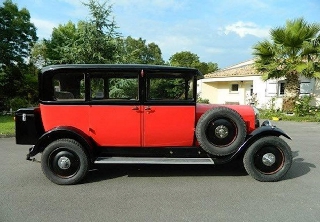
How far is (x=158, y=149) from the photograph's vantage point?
5.07 meters

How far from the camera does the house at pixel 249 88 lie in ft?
61.4

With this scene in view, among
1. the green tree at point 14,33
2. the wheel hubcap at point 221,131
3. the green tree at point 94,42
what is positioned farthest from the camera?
the green tree at point 14,33

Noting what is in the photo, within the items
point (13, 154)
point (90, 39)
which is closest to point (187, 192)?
point (13, 154)

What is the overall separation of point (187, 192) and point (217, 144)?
1074 millimetres

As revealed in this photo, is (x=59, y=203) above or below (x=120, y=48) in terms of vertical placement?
below

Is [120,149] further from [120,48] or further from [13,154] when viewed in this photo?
[120,48]

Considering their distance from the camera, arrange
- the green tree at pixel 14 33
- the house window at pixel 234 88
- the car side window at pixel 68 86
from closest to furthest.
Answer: the car side window at pixel 68 86 → the green tree at pixel 14 33 → the house window at pixel 234 88

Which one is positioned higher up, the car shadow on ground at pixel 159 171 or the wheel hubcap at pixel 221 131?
the wheel hubcap at pixel 221 131

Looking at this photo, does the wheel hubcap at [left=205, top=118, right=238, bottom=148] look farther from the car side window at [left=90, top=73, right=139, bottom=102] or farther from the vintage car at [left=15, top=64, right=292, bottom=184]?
the car side window at [left=90, top=73, right=139, bottom=102]

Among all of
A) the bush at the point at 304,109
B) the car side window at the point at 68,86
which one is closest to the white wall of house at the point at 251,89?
the bush at the point at 304,109

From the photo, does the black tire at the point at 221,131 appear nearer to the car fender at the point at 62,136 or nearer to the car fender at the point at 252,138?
the car fender at the point at 252,138

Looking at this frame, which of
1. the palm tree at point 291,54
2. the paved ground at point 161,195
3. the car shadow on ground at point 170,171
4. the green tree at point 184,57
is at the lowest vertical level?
the paved ground at point 161,195

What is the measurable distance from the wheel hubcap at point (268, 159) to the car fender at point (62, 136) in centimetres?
315

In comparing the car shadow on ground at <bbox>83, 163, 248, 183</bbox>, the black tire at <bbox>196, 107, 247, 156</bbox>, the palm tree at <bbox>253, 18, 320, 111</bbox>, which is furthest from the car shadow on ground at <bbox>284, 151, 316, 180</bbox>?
the palm tree at <bbox>253, 18, 320, 111</bbox>
